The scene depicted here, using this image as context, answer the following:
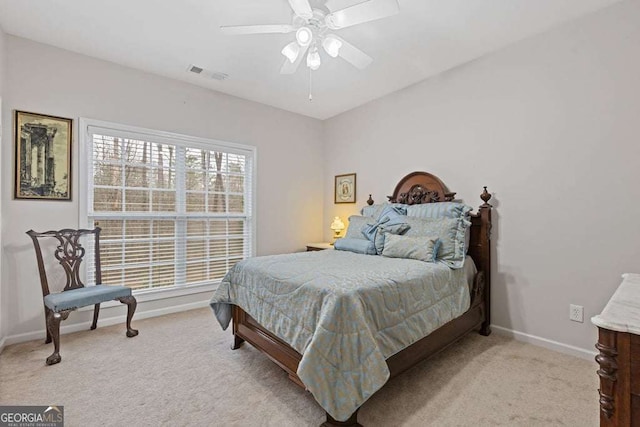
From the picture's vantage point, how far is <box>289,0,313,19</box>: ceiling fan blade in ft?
6.24

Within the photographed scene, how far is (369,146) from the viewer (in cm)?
419

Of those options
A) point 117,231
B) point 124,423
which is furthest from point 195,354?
point 117,231

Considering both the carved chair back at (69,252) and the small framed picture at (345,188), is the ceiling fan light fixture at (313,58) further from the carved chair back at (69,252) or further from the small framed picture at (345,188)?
the carved chair back at (69,252)

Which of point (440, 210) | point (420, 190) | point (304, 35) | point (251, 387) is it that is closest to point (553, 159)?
point (440, 210)

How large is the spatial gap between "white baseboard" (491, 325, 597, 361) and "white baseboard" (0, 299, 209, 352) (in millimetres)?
3316

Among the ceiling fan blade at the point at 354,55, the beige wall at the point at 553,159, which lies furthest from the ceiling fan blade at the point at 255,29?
the beige wall at the point at 553,159

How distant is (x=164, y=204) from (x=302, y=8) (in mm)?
2605

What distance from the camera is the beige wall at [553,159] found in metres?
2.24

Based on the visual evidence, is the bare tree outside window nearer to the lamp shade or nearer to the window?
the window

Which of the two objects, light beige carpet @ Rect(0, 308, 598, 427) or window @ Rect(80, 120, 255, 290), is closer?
light beige carpet @ Rect(0, 308, 598, 427)

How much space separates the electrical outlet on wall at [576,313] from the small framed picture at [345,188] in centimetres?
266

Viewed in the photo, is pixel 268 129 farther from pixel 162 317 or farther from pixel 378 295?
pixel 378 295

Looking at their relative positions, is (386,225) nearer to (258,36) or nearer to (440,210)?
(440,210)

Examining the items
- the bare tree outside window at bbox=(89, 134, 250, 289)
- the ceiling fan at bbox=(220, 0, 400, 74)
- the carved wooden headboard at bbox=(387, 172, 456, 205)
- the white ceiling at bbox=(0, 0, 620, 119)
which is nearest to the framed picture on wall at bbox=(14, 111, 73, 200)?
the bare tree outside window at bbox=(89, 134, 250, 289)
